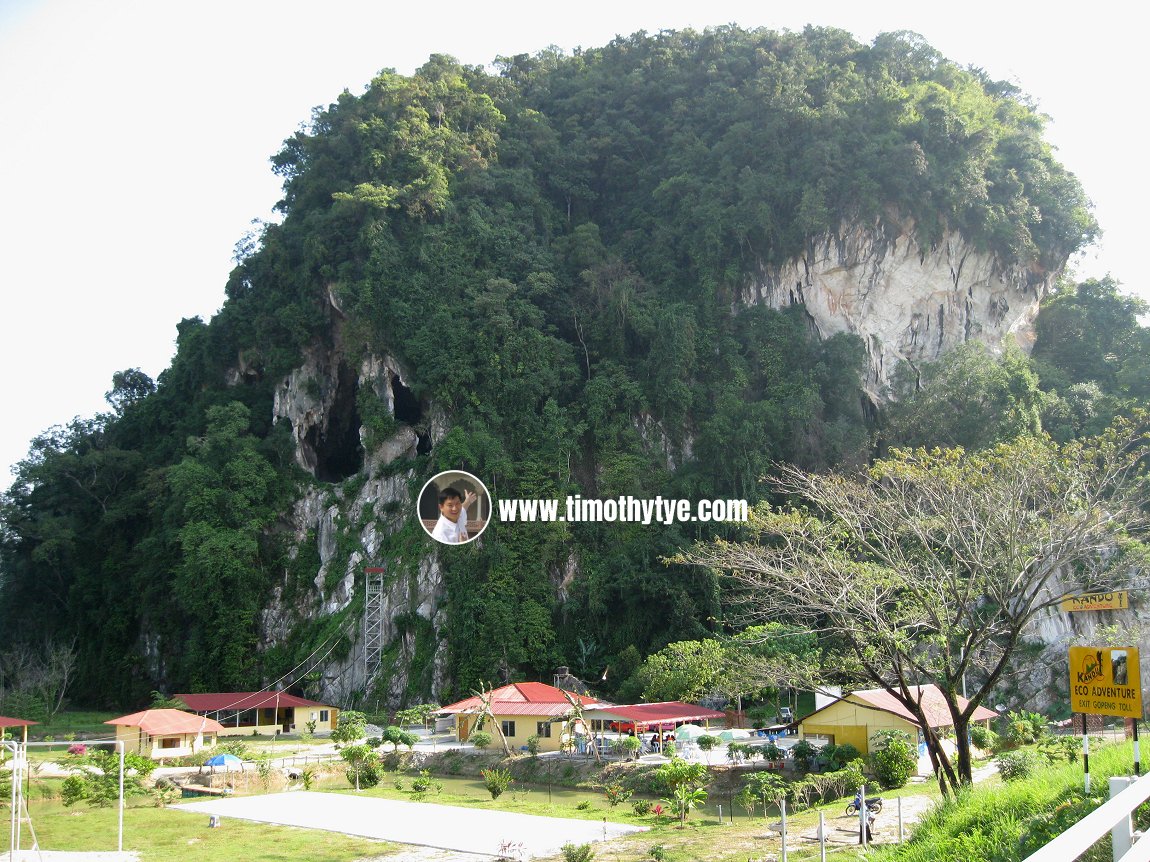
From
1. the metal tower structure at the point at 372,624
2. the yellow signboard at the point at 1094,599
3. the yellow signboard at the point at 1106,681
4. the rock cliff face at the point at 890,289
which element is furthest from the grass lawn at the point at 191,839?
the rock cliff face at the point at 890,289

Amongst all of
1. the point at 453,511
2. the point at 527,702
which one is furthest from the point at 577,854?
the point at 453,511

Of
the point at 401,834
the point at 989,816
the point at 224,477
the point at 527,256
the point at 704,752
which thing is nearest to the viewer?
the point at 989,816

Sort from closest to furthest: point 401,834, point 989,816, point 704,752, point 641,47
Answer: point 989,816 → point 401,834 → point 704,752 → point 641,47

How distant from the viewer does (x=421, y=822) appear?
58.7 ft

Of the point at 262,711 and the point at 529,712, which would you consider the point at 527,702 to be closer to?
the point at 529,712

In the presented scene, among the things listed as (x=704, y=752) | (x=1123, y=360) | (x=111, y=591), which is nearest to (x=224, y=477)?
(x=111, y=591)

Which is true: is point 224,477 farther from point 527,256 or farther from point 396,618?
point 527,256

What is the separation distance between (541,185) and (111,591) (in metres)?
26.3

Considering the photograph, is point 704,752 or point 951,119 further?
point 951,119

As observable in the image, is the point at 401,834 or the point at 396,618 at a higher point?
the point at 396,618

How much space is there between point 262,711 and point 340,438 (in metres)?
14.0

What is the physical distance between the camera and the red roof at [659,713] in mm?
24188

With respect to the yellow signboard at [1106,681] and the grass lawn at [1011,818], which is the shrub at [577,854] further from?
the yellow signboard at [1106,681]

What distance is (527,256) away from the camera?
40.3 meters
